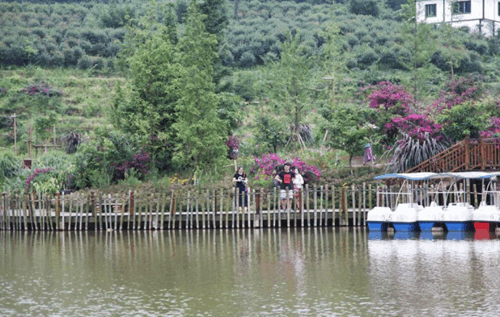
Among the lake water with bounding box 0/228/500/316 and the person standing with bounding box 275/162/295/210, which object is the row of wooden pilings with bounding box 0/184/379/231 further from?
the lake water with bounding box 0/228/500/316

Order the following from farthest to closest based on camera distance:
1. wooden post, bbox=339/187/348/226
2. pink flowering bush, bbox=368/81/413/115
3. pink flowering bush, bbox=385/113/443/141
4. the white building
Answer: the white building
pink flowering bush, bbox=368/81/413/115
pink flowering bush, bbox=385/113/443/141
wooden post, bbox=339/187/348/226

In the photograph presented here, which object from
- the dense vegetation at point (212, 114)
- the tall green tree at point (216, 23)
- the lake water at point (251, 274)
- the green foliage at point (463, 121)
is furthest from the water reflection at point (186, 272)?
the tall green tree at point (216, 23)

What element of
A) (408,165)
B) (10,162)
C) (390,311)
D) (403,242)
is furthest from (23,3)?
(390,311)

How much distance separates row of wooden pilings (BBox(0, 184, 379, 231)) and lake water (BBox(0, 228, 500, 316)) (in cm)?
121

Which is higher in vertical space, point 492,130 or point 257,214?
point 492,130

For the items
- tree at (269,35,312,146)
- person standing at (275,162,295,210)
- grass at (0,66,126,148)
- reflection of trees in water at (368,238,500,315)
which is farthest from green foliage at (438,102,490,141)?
grass at (0,66,126,148)

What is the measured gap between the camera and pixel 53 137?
191ft

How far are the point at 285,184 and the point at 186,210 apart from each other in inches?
160

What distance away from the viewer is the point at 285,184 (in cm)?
3491

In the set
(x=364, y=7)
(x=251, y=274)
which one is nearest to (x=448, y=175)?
(x=251, y=274)

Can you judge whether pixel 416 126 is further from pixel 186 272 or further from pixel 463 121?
pixel 186 272

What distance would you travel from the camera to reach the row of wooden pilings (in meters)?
33.8

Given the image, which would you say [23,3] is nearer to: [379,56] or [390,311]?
[379,56]

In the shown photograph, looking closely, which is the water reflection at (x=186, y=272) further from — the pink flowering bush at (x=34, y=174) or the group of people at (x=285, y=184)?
the pink flowering bush at (x=34, y=174)
